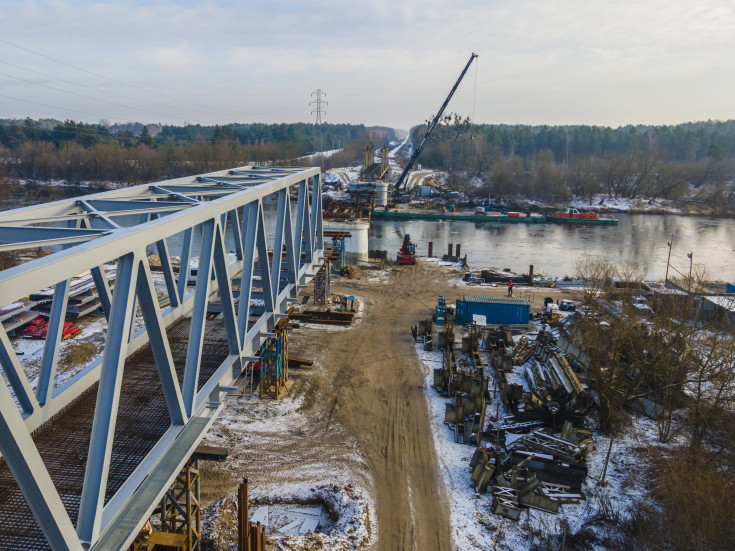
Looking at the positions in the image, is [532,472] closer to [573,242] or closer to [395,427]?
[395,427]

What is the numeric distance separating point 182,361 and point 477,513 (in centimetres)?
726

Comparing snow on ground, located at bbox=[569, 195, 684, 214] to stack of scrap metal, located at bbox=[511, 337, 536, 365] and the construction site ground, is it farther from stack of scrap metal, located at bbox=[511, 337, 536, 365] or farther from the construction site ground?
the construction site ground

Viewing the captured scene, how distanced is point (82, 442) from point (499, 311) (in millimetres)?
18176

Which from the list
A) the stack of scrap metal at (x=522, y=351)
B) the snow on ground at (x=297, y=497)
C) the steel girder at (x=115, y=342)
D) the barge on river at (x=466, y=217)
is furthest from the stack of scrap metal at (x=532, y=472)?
the barge on river at (x=466, y=217)

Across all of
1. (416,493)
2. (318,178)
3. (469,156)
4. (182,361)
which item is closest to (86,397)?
(182,361)

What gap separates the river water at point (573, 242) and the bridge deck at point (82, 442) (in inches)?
1186

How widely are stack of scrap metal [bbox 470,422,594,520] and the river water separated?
23.3 meters

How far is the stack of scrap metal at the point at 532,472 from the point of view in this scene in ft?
36.2

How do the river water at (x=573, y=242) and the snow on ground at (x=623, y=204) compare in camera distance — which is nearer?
the river water at (x=573, y=242)

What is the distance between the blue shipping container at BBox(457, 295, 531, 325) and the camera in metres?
22.1

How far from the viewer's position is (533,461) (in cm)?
1209

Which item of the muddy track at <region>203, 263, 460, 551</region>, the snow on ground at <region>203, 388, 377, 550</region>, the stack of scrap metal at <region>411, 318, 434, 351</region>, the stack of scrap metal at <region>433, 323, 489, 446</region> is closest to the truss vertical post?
the snow on ground at <region>203, 388, 377, 550</region>

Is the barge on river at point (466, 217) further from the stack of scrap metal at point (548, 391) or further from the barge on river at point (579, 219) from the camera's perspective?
the stack of scrap metal at point (548, 391)

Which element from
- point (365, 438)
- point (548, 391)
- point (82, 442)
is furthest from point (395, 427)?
point (82, 442)
